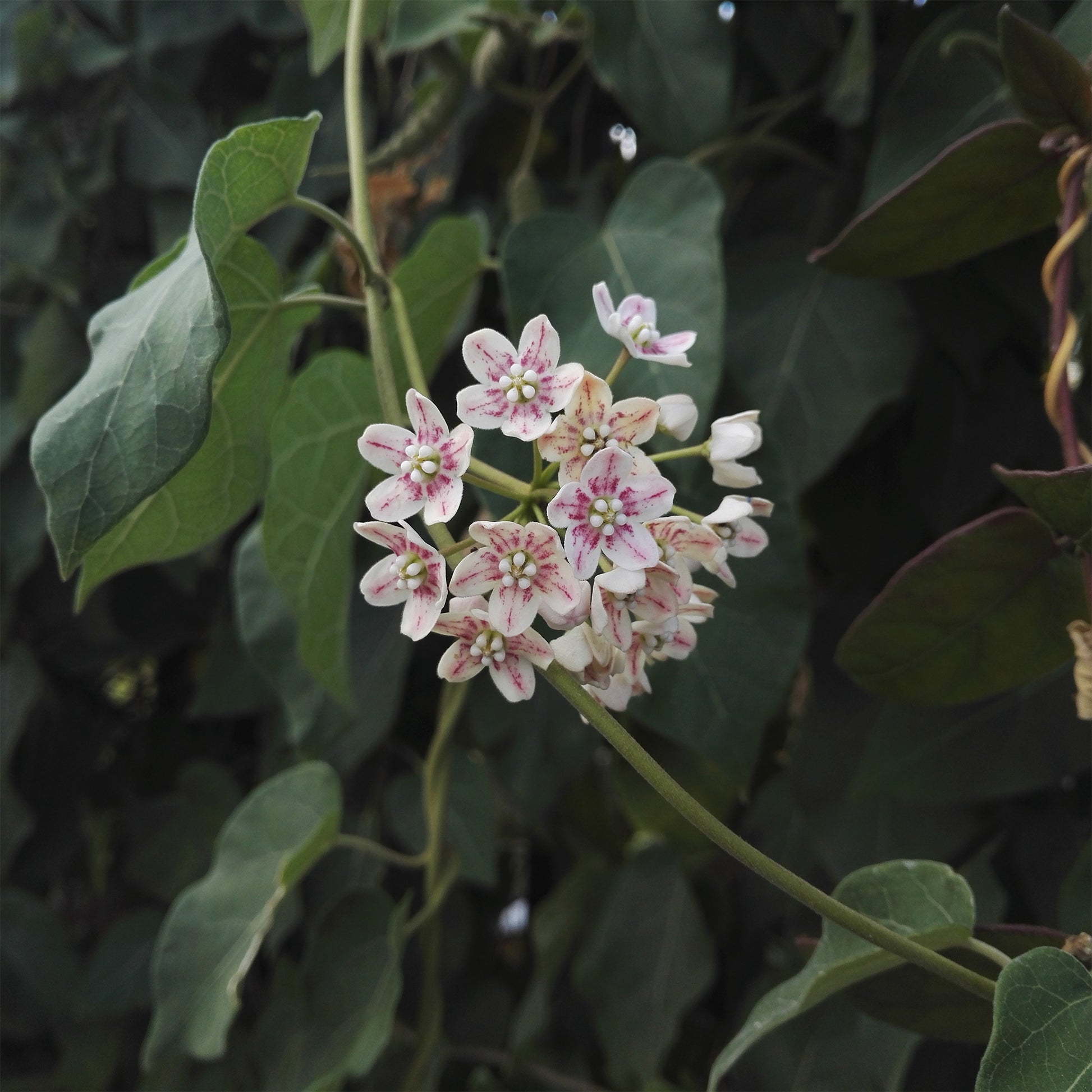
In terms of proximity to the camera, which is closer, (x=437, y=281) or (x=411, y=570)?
(x=411, y=570)

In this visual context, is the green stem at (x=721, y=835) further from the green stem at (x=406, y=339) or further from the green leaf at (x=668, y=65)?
the green leaf at (x=668, y=65)

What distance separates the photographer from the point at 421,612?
349mm

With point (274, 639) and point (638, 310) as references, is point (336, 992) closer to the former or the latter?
point (274, 639)

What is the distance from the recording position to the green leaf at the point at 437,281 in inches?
25.4

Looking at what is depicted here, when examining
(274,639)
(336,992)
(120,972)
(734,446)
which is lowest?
(120,972)

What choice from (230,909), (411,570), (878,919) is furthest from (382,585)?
(230,909)

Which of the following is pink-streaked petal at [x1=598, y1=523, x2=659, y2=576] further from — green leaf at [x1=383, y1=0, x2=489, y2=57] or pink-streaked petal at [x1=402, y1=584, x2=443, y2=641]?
green leaf at [x1=383, y1=0, x2=489, y2=57]

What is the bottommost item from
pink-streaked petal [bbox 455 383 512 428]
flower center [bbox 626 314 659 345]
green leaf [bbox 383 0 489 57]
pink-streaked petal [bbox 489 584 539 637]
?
pink-streaked petal [bbox 489 584 539 637]

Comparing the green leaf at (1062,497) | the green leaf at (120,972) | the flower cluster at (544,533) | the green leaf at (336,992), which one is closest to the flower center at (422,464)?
the flower cluster at (544,533)

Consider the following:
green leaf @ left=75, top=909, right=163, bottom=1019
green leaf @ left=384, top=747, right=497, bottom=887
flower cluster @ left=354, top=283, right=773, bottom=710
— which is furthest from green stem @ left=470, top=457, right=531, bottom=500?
green leaf @ left=75, top=909, right=163, bottom=1019

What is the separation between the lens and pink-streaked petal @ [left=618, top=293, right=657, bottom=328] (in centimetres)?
43

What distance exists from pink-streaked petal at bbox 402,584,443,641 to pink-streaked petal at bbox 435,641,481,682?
0.01 m

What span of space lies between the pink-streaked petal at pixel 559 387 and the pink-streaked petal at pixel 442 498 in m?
0.04

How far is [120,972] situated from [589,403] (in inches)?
34.1
